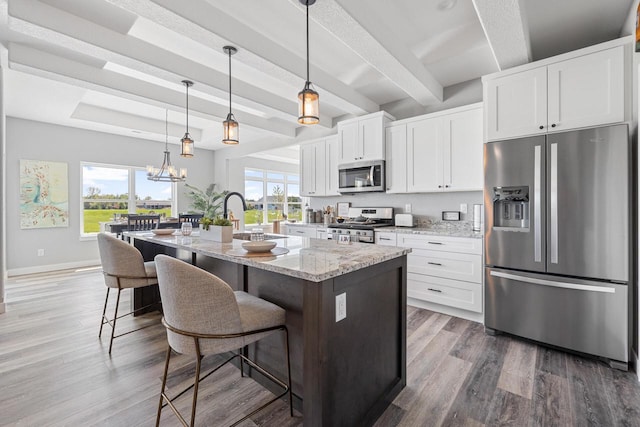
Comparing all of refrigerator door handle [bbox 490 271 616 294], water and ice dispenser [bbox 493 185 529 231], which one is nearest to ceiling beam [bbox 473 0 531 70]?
water and ice dispenser [bbox 493 185 529 231]

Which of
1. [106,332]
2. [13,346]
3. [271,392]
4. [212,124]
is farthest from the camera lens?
[212,124]

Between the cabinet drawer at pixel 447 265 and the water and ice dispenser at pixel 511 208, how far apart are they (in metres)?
0.47

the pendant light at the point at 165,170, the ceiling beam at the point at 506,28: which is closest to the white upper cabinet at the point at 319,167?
the pendant light at the point at 165,170

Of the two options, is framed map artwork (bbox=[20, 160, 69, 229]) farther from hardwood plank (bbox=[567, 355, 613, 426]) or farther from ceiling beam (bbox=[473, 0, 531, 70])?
hardwood plank (bbox=[567, 355, 613, 426])

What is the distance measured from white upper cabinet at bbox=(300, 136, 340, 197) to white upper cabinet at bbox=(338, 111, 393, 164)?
0.35 m

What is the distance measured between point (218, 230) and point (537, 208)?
2.61 m

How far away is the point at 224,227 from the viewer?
229 cm

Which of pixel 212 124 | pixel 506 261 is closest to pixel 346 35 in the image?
pixel 506 261

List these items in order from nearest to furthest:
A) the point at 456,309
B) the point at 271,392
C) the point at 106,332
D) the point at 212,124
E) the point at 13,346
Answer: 1. the point at 271,392
2. the point at 13,346
3. the point at 106,332
4. the point at 456,309
5. the point at 212,124

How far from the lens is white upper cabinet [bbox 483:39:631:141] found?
2.22 meters

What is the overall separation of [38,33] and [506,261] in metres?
4.28

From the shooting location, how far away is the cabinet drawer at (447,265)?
9.94 ft

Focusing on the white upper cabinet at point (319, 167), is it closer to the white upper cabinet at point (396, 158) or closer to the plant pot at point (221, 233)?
the white upper cabinet at point (396, 158)

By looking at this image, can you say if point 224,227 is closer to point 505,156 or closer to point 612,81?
point 505,156
